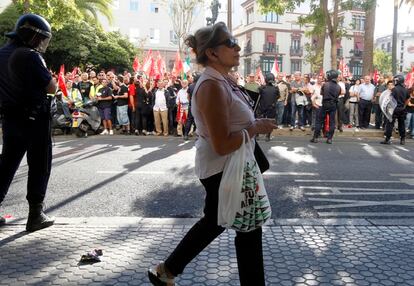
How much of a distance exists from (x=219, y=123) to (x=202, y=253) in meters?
1.68

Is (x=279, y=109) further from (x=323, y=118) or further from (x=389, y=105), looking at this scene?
(x=389, y=105)

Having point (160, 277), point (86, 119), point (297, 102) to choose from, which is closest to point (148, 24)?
point (297, 102)

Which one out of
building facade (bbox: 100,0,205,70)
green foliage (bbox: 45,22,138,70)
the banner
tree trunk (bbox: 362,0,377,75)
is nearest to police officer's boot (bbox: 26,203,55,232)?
the banner

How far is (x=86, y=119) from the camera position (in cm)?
1319

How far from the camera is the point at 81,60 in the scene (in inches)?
1013

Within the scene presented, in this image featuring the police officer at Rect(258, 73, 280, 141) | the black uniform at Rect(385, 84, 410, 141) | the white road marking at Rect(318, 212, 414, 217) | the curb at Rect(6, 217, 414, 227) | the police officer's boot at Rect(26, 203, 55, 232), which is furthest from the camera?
the police officer at Rect(258, 73, 280, 141)

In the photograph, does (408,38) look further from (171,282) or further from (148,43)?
(171,282)

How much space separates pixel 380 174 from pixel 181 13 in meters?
38.9

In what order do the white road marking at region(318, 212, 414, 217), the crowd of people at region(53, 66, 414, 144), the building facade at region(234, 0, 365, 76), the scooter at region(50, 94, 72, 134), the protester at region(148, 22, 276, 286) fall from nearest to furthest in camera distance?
the protester at region(148, 22, 276, 286) → the white road marking at region(318, 212, 414, 217) → the scooter at region(50, 94, 72, 134) → the crowd of people at region(53, 66, 414, 144) → the building facade at region(234, 0, 365, 76)

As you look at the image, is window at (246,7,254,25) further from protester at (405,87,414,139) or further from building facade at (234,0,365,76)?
protester at (405,87,414,139)

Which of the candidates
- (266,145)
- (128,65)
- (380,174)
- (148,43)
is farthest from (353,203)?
(148,43)

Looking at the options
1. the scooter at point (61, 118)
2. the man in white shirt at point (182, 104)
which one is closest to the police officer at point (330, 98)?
the man in white shirt at point (182, 104)

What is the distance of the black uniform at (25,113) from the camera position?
4031 millimetres

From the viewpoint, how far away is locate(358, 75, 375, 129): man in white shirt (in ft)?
48.4
